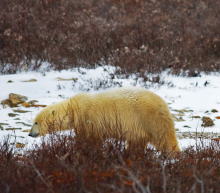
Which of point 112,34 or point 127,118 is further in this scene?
point 112,34

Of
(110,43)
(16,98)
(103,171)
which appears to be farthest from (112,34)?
(103,171)

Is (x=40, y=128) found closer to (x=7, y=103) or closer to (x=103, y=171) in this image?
(x=103, y=171)

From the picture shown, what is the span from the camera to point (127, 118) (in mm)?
3768

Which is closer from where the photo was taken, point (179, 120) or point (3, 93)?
point (179, 120)

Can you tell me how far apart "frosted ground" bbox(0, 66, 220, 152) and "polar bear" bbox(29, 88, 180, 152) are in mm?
2194

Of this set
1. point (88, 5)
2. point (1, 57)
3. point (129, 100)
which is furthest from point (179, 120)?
point (88, 5)

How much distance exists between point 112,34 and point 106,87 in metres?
3.70

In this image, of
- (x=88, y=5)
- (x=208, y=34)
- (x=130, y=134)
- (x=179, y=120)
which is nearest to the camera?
(x=130, y=134)

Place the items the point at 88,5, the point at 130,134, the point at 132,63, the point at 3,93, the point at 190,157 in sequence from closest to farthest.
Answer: the point at 190,157 → the point at 130,134 → the point at 3,93 → the point at 132,63 → the point at 88,5

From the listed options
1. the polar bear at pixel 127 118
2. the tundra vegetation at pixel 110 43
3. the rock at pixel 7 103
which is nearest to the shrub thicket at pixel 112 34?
the tundra vegetation at pixel 110 43

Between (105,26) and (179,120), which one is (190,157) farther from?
(105,26)

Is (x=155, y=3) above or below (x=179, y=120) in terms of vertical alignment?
above

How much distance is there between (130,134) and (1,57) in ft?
22.8

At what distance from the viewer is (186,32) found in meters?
12.8
